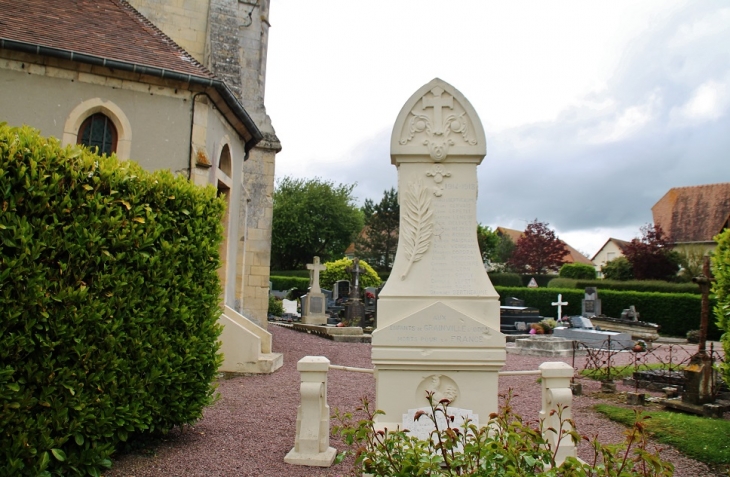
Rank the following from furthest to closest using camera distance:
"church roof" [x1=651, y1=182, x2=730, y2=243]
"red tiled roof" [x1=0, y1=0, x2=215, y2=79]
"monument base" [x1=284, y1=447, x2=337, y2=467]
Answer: "church roof" [x1=651, y1=182, x2=730, y2=243]
"red tiled roof" [x1=0, y1=0, x2=215, y2=79]
"monument base" [x1=284, y1=447, x2=337, y2=467]

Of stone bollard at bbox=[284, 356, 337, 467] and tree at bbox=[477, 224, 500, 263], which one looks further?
tree at bbox=[477, 224, 500, 263]

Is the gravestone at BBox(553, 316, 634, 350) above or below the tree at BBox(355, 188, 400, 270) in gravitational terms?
below

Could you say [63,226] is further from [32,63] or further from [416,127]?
[32,63]

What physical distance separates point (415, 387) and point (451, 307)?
2.44 ft

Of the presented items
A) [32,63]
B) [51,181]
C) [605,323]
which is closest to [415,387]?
[51,181]

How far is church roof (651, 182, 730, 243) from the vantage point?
43500 mm

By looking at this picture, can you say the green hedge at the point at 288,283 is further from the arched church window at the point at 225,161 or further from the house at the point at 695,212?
the house at the point at 695,212

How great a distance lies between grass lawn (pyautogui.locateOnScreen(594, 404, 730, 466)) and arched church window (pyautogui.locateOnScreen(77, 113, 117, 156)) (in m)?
8.76

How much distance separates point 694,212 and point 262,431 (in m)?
48.9

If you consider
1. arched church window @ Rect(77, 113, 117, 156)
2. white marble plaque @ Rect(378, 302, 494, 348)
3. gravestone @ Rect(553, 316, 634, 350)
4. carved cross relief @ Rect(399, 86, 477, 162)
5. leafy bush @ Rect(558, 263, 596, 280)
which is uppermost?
arched church window @ Rect(77, 113, 117, 156)

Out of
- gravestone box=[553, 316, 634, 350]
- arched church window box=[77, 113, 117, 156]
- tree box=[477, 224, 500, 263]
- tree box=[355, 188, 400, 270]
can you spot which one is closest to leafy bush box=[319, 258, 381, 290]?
gravestone box=[553, 316, 634, 350]

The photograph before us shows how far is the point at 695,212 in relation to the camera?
149 ft

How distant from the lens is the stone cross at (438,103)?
4.95 metres

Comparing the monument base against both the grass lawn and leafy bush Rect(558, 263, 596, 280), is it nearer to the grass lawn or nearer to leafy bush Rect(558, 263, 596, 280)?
the grass lawn
